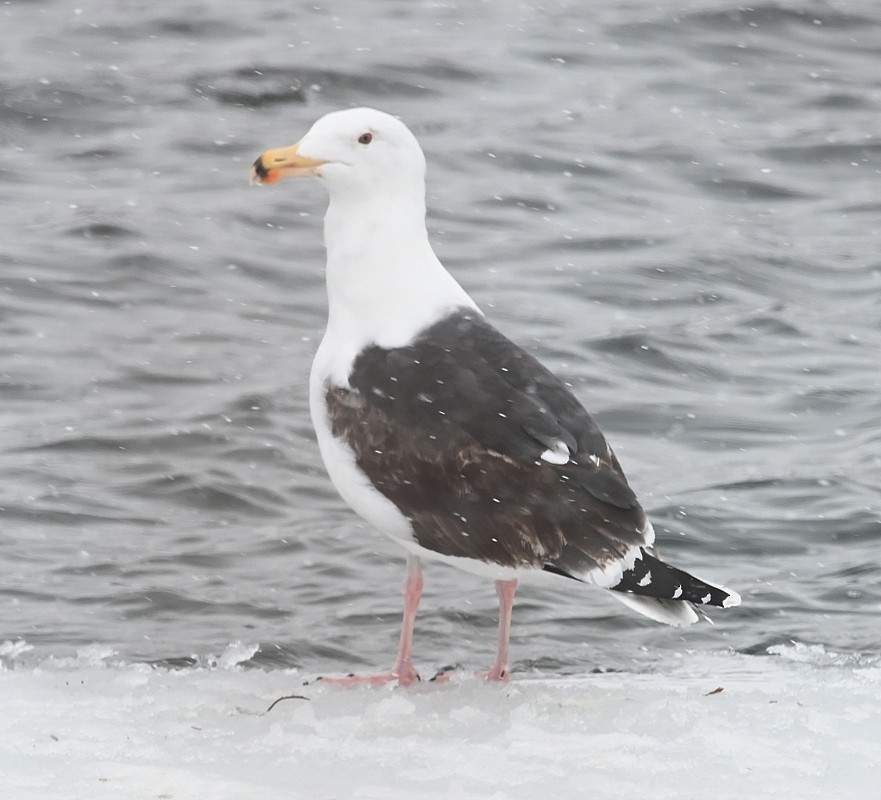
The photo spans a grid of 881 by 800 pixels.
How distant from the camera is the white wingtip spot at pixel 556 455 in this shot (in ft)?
18.6

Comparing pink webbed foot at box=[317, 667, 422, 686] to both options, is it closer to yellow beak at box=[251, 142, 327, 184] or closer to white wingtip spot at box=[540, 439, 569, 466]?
white wingtip spot at box=[540, 439, 569, 466]

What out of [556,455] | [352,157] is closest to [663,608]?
[556,455]

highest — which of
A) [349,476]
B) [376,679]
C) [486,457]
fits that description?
[486,457]

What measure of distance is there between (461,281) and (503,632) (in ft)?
19.9

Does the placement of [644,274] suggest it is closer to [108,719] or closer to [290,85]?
[290,85]

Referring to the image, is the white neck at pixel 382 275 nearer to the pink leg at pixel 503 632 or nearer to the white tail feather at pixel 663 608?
the pink leg at pixel 503 632

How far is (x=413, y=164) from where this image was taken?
20.3 feet

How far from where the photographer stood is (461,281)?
12000mm

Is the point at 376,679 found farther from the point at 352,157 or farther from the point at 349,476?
the point at 352,157

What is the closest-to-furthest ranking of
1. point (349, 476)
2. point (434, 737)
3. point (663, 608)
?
1. point (434, 737)
2. point (663, 608)
3. point (349, 476)

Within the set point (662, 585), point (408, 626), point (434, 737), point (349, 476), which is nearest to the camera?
point (434, 737)

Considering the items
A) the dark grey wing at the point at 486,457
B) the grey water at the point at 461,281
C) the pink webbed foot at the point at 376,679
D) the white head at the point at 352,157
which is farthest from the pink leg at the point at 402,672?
the white head at the point at 352,157

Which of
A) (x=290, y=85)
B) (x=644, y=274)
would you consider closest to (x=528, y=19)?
(x=290, y=85)

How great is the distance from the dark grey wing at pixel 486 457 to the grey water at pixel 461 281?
1157 millimetres
